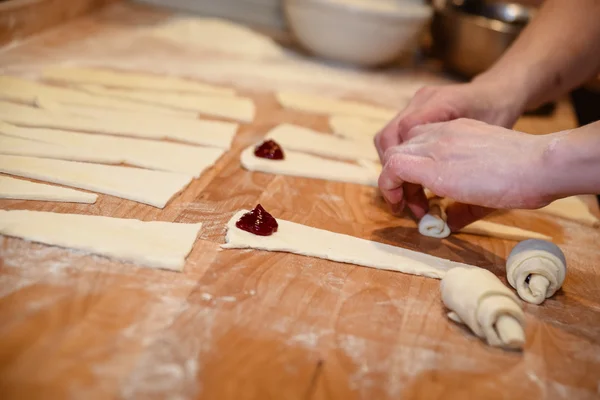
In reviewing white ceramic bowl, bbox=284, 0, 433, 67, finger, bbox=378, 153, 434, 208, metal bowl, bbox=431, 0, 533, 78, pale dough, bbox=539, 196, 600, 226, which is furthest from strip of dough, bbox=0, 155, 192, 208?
metal bowl, bbox=431, 0, 533, 78

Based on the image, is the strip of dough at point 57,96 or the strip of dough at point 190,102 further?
the strip of dough at point 190,102

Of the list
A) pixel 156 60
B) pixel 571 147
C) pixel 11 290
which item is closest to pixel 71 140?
pixel 11 290

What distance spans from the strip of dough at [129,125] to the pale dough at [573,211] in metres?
1.06

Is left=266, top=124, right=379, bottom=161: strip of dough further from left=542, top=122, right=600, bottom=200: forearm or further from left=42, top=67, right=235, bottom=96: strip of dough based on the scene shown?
left=542, top=122, right=600, bottom=200: forearm

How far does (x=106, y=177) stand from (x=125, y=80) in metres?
0.79

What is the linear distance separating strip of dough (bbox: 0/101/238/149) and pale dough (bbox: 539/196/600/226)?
1.06m

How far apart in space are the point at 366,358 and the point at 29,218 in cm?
81

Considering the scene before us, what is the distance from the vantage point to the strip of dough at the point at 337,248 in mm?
1405

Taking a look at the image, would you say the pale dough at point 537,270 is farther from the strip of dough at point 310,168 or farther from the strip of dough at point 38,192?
the strip of dough at point 38,192

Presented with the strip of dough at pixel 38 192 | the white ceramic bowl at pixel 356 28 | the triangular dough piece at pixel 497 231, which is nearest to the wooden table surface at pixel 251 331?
the strip of dough at pixel 38 192

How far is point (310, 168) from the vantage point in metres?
1.84

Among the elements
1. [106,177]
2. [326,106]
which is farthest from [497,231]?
[106,177]

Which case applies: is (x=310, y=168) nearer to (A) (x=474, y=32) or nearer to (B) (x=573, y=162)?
(B) (x=573, y=162)

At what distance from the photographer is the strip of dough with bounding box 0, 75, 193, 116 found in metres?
1.94
